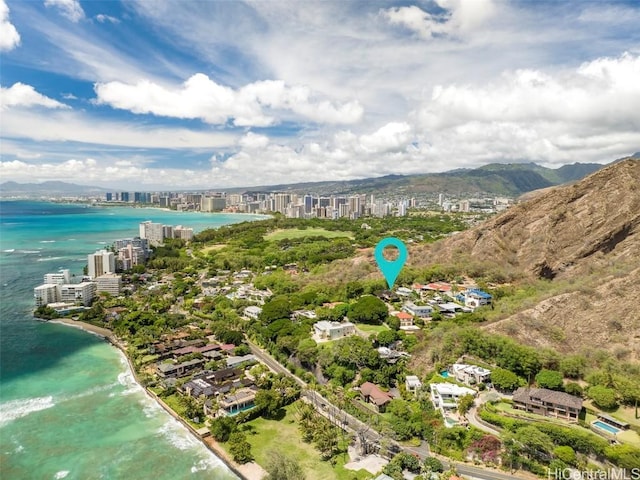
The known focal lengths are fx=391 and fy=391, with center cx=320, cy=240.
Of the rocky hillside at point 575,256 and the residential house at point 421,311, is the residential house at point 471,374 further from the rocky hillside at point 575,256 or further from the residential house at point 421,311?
the residential house at point 421,311

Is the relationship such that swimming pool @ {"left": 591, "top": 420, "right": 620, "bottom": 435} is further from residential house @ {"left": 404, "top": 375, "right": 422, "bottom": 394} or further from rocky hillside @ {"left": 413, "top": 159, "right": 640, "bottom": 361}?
residential house @ {"left": 404, "top": 375, "right": 422, "bottom": 394}

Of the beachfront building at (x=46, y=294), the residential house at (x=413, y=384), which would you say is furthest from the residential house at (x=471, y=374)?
the beachfront building at (x=46, y=294)

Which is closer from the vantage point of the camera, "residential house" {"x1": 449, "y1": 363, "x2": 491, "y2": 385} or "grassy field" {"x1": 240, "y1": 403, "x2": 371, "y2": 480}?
"grassy field" {"x1": 240, "y1": 403, "x2": 371, "y2": 480}

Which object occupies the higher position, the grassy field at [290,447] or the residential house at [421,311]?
the residential house at [421,311]

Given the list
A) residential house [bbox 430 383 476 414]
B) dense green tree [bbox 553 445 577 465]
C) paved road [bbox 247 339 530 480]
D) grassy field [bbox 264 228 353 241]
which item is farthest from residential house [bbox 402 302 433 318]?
grassy field [bbox 264 228 353 241]

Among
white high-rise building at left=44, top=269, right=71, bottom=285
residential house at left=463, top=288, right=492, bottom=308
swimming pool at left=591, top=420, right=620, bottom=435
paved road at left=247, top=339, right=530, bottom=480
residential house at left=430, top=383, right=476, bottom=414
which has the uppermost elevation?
residential house at left=463, top=288, right=492, bottom=308

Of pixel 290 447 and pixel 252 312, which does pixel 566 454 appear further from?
pixel 252 312

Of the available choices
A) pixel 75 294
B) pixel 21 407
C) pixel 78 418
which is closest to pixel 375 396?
pixel 78 418
